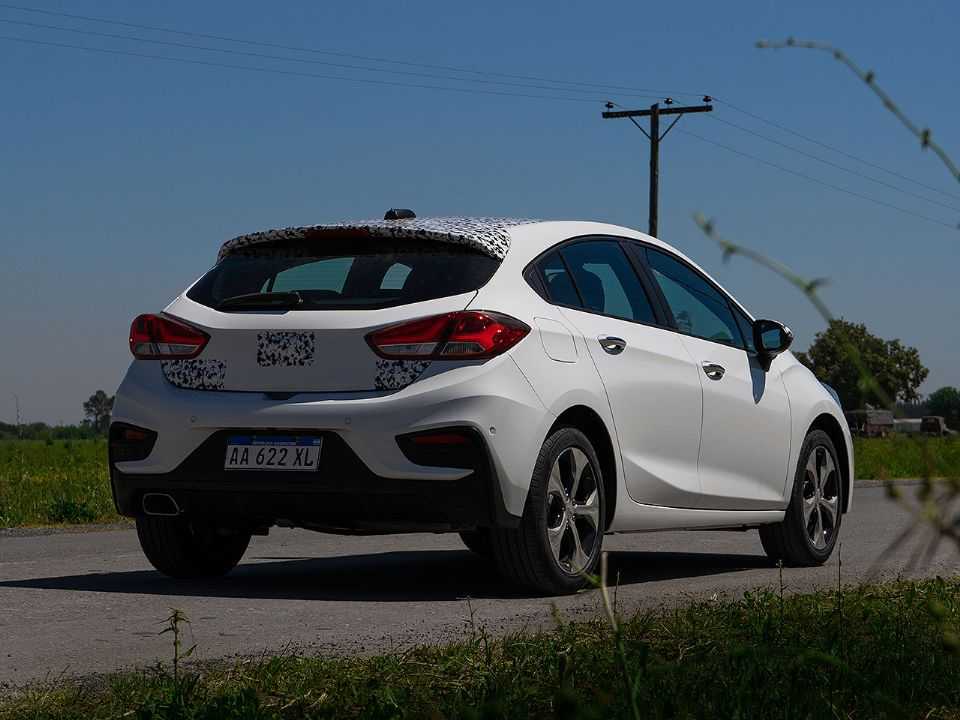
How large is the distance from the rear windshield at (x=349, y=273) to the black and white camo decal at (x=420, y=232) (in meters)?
0.04

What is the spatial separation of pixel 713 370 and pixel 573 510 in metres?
1.54

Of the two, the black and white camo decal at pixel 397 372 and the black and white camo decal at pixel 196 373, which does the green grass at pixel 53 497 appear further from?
the black and white camo decal at pixel 397 372

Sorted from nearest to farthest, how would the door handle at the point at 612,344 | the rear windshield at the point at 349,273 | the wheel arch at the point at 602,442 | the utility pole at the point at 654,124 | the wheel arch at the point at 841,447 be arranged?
the rear windshield at the point at 349,273 < the wheel arch at the point at 602,442 < the door handle at the point at 612,344 < the wheel arch at the point at 841,447 < the utility pole at the point at 654,124

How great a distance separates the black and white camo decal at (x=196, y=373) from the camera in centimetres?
687

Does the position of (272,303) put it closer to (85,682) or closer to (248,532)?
(248,532)

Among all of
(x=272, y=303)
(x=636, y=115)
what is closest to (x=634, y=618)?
(x=272, y=303)

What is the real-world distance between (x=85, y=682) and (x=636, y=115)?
43756mm

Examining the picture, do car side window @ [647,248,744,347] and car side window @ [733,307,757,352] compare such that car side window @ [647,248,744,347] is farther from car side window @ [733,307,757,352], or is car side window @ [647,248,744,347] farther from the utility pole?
the utility pole

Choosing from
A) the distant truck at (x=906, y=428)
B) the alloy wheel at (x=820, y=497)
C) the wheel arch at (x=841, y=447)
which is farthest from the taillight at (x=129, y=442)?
the wheel arch at (x=841, y=447)

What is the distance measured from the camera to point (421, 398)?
644cm

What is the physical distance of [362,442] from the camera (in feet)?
21.2

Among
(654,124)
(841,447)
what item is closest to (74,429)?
(654,124)

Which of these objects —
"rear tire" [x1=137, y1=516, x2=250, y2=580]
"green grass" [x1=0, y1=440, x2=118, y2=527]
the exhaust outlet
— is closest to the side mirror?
"rear tire" [x1=137, y1=516, x2=250, y2=580]

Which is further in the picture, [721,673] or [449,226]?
[449,226]
